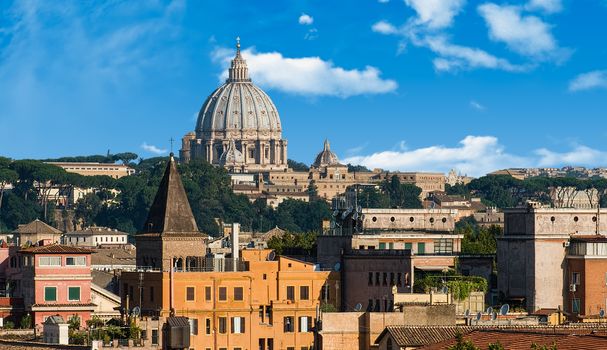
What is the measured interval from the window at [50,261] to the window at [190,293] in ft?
11.4

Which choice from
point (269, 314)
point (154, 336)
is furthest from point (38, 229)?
point (154, 336)

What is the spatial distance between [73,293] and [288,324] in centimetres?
591

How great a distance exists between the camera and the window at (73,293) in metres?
63.2

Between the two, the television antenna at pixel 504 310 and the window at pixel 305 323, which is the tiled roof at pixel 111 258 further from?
the television antenna at pixel 504 310

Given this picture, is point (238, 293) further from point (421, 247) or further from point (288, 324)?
point (421, 247)

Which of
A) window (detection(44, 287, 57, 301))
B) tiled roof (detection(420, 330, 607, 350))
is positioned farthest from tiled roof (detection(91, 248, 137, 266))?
tiled roof (detection(420, 330, 607, 350))

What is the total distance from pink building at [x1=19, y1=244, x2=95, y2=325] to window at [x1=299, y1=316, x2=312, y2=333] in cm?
569

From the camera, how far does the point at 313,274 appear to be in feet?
218

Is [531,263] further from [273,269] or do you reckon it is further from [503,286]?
[273,269]

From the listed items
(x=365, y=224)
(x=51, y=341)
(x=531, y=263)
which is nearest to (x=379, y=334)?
(x=51, y=341)

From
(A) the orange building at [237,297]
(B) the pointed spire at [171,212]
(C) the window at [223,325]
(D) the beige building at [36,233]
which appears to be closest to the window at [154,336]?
(A) the orange building at [237,297]

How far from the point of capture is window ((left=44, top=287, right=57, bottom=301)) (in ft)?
205

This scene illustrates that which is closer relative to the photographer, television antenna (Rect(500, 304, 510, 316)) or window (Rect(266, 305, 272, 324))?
television antenna (Rect(500, 304, 510, 316))

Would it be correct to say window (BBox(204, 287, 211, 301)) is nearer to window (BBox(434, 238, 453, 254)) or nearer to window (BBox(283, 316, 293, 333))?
window (BBox(283, 316, 293, 333))
